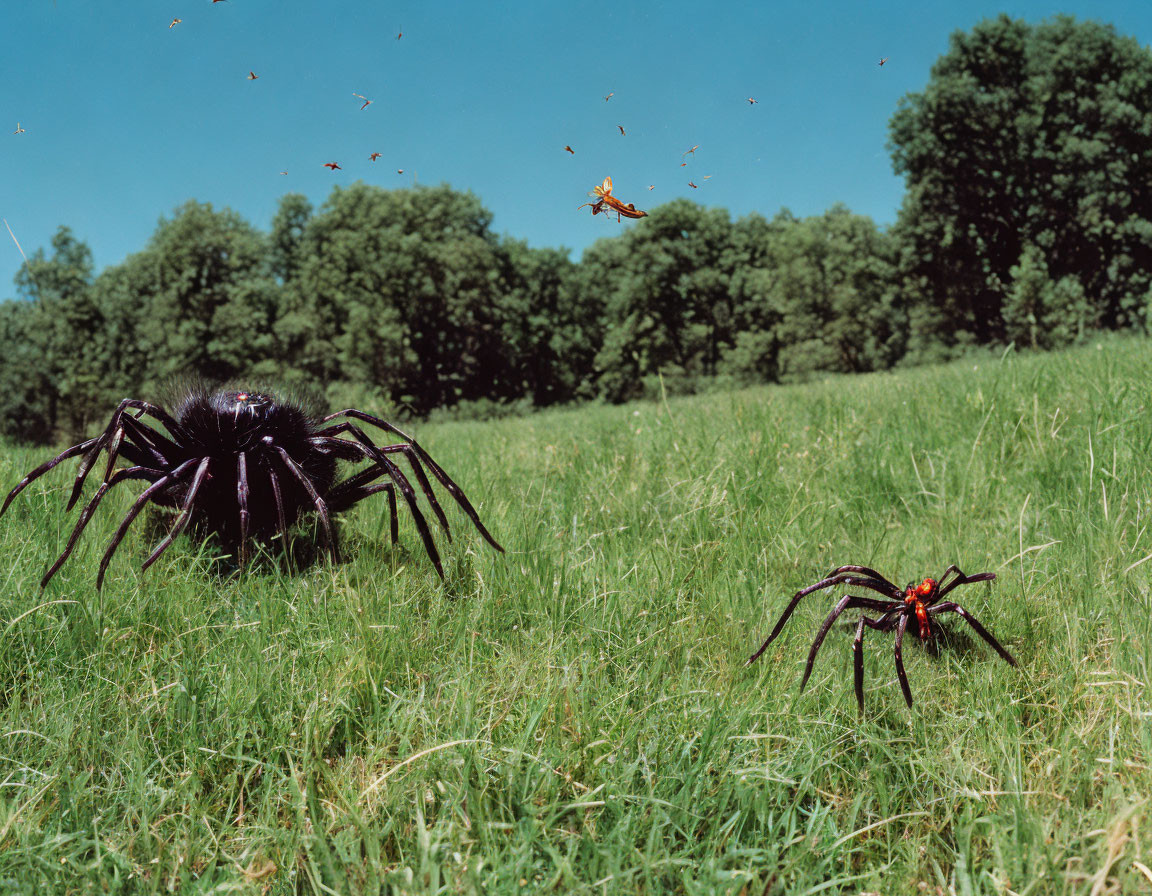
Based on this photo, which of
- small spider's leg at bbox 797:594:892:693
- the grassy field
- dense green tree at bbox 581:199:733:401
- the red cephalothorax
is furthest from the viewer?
dense green tree at bbox 581:199:733:401

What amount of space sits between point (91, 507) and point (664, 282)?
51.1 m

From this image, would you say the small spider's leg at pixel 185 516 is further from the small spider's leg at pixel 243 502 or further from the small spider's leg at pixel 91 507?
the small spider's leg at pixel 91 507

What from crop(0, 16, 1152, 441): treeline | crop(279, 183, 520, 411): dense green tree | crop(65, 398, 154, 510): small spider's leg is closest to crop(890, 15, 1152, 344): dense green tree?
crop(0, 16, 1152, 441): treeline

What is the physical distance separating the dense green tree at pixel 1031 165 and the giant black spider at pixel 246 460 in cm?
3951

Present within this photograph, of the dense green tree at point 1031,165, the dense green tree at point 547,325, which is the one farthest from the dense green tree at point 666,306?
the dense green tree at point 1031,165

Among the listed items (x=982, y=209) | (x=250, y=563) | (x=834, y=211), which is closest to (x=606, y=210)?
(x=250, y=563)

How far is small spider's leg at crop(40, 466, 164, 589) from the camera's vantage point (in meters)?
2.24

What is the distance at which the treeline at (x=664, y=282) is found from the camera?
33562mm

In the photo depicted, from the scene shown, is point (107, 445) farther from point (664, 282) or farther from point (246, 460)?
point (664, 282)

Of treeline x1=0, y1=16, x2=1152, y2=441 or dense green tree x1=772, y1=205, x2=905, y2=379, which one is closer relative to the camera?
treeline x1=0, y1=16, x2=1152, y2=441

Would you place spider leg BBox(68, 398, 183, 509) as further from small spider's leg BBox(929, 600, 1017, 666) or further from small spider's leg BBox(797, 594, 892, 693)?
small spider's leg BBox(929, 600, 1017, 666)

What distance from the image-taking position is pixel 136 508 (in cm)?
233

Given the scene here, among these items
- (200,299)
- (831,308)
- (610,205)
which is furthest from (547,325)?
(610,205)

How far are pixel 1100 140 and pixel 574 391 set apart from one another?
35588mm
